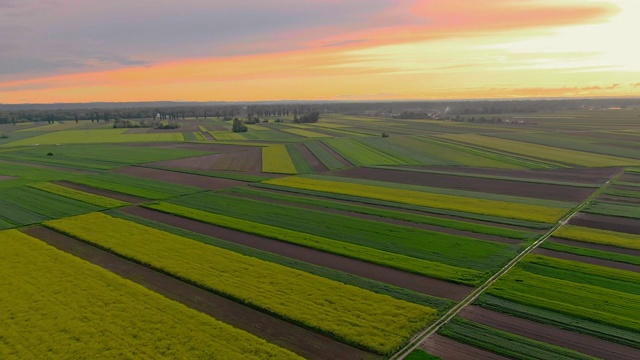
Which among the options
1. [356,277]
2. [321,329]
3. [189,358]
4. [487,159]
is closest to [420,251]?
[356,277]

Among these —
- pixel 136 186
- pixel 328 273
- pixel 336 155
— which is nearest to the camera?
pixel 328 273

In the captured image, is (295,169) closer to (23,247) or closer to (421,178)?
(421,178)

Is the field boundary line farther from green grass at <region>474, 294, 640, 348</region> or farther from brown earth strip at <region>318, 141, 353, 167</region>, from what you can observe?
brown earth strip at <region>318, 141, 353, 167</region>

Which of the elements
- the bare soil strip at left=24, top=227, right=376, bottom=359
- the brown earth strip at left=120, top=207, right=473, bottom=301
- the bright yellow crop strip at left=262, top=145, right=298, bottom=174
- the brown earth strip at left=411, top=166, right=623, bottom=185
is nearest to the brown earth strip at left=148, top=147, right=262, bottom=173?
the bright yellow crop strip at left=262, top=145, right=298, bottom=174

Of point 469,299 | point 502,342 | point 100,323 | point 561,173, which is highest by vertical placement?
point 561,173

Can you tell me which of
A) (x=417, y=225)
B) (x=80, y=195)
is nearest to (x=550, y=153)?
(x=417, y=225)

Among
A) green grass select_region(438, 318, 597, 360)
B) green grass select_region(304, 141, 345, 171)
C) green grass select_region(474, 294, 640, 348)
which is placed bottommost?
green grass select_region(438, 318, 597, 360)

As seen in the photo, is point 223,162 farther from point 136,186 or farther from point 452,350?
point 452,350
